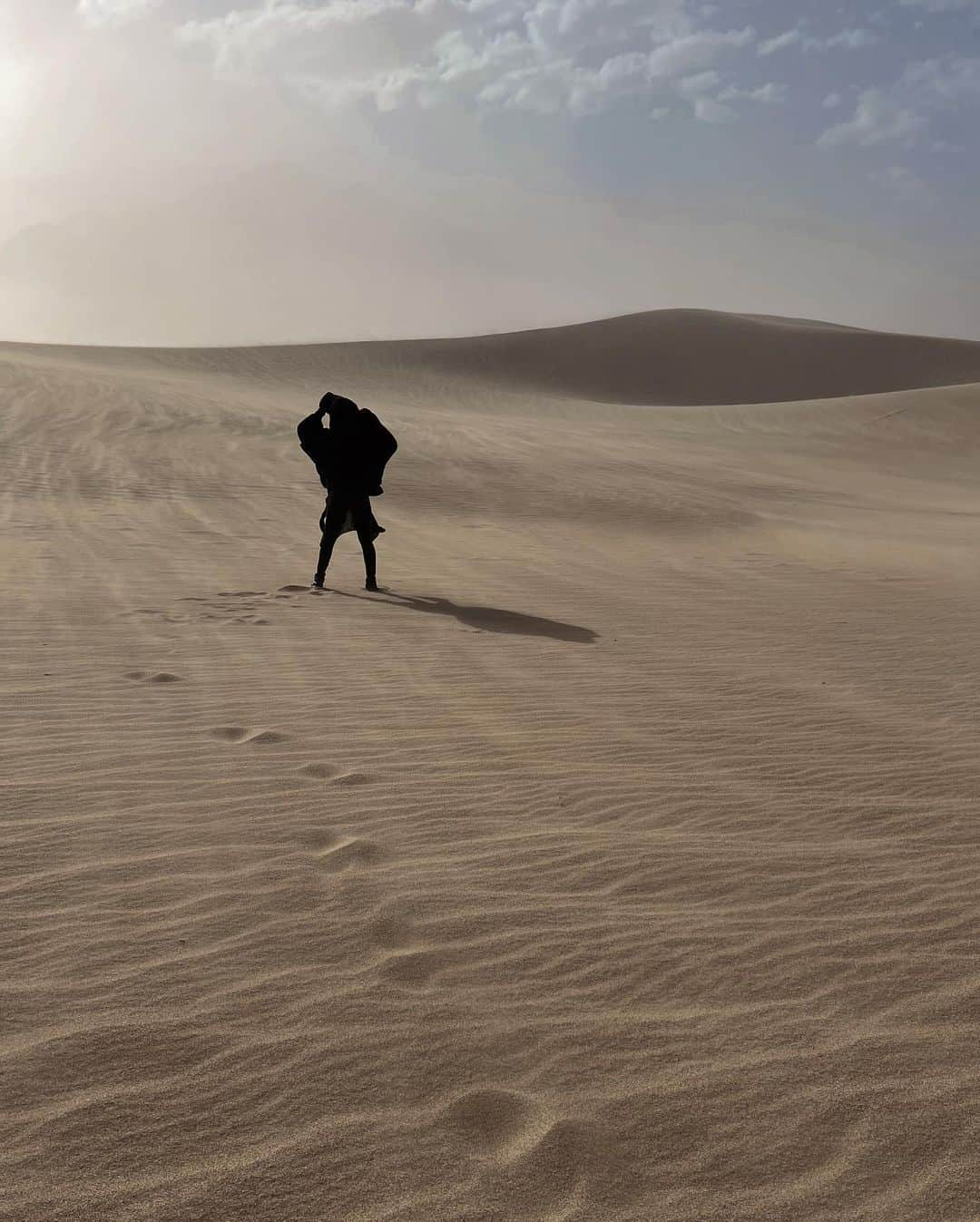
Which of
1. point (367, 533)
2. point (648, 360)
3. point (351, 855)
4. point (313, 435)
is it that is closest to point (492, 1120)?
point (351, 855)

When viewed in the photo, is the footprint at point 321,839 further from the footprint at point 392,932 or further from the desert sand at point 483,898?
the footprint at point 392,932

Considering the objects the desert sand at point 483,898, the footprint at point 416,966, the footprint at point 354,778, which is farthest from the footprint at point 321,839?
the footprint at point 416,966

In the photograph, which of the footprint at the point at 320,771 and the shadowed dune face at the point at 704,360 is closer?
the footprint at the point at 320,771

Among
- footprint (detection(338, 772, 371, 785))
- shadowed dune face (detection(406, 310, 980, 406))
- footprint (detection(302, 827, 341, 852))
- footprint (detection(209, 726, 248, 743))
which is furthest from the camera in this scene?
shadowed dune face (detection(406, 310, 980, 406))

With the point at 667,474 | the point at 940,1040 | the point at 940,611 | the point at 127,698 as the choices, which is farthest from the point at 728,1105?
the point at 667,474

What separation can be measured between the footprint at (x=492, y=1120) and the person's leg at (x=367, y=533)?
25.6ft

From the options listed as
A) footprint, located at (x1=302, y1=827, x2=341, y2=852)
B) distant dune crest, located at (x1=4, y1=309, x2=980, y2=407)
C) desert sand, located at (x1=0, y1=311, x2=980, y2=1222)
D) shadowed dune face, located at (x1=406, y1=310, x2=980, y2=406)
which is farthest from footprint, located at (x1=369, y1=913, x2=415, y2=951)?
shadowed dune face, located at (x1=406, y1=310, x2=980, y2=406)

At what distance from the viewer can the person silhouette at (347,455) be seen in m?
10.0

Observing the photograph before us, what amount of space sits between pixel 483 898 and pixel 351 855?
1.97 ft

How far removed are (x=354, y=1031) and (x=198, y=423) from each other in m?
22.8

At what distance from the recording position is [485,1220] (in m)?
2.34

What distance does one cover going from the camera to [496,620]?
31.1 feet

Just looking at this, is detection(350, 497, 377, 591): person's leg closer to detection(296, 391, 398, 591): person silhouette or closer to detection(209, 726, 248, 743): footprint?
detection(296, 391, 398, 591): person silhouette

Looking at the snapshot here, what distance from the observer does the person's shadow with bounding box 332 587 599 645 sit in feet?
29.3
